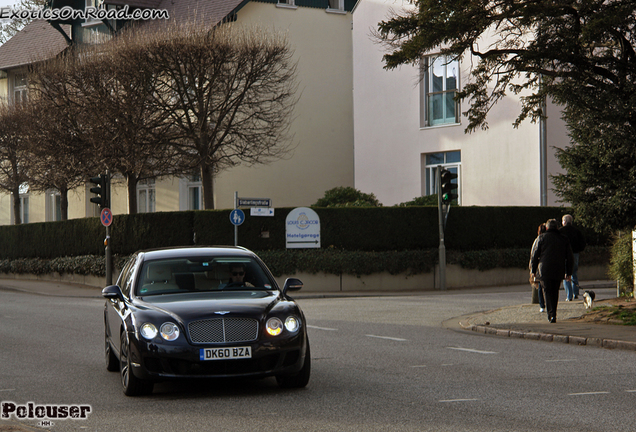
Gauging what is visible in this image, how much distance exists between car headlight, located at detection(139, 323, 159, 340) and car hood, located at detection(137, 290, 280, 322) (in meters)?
0.21

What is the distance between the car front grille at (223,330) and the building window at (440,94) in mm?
23992

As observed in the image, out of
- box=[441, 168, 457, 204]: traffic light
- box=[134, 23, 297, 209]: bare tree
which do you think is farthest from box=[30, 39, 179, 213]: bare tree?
box=[441, 168, 457, 204]: traffic light

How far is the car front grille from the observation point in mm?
7816

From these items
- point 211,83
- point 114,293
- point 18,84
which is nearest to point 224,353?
point 114,293

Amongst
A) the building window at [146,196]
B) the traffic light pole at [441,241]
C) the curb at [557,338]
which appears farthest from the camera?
the building window at [146,196]

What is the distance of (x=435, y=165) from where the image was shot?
3219 cm

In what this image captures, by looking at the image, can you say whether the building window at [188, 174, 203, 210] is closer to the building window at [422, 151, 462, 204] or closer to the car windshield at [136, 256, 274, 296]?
the building window at [422, 151, 462, 204]

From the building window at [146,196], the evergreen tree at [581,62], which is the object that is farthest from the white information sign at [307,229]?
the building window at [146,196]

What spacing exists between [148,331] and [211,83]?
2201cm

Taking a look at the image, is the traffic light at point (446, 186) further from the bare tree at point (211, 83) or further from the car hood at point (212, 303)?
the car hood at point (212, 303)

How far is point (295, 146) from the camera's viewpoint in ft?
125

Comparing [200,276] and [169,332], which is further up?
[200,276]

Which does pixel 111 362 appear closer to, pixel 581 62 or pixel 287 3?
pixel 581 62

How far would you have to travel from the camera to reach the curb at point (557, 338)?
38.5 ft
